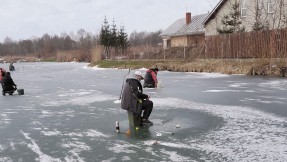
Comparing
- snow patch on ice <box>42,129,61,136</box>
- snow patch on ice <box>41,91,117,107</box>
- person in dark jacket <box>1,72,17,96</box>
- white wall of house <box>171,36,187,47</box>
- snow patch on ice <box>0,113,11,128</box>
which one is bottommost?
snow patch on ice <box>42,129,61,136</box>

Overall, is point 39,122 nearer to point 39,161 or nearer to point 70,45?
point 39,161

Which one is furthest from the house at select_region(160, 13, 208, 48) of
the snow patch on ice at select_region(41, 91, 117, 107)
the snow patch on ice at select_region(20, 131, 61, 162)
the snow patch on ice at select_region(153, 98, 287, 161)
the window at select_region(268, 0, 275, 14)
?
the snow patch on ice at select_region(20, 131, 61, 162)

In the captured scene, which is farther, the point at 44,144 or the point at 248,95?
the point at 248,95

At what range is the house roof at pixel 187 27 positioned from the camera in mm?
53912

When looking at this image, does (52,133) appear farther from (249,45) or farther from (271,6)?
(271,6)

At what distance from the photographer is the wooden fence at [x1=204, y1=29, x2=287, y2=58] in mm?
26797

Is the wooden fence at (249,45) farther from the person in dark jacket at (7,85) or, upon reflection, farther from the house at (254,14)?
the person in dark jacket at (7,85)

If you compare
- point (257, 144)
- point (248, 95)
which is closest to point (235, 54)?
point (248, 95)

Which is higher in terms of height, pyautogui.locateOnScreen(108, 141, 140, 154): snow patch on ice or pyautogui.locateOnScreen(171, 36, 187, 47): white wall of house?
pyautogui.locateOnScreen(171, 36, 187, 47): white wall of house

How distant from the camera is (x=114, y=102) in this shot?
1450 cm

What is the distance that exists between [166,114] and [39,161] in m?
5.42

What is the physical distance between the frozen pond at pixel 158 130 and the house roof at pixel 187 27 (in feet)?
128

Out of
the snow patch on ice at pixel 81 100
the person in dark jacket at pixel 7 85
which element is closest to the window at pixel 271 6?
the snow patch on ice at pixel 81 100

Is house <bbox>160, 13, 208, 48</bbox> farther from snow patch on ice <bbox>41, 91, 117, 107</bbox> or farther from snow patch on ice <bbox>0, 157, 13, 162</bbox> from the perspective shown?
snow patch on ice <bbox>0, 157, 13, 162</bbox>
